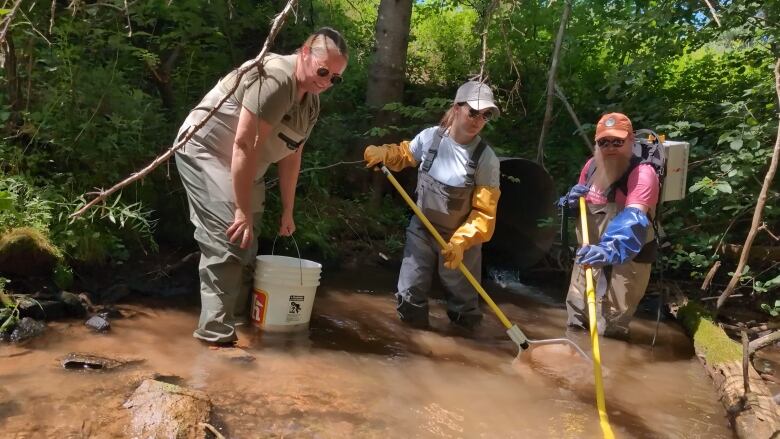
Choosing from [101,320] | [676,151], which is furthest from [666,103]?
[101,320]

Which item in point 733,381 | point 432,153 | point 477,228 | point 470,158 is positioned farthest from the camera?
point 432,153

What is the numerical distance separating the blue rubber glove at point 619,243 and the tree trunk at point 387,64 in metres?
3.07

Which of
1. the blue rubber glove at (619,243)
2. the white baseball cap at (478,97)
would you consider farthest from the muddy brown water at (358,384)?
the white baseball cap at (478,97)

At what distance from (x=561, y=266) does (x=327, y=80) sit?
3772mm

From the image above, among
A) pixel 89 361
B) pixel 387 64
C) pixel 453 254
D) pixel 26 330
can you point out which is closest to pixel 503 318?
pixel 453 254

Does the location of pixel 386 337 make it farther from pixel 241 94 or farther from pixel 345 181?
pixel 345 181

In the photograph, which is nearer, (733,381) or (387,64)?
(733,381)

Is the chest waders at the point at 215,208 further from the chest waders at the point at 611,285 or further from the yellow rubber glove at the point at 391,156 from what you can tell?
the chest waders at the point at 611,285

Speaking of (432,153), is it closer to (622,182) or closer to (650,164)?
(622,182)

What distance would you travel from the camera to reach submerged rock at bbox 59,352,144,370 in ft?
9.22

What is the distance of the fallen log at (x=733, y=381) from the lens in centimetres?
295

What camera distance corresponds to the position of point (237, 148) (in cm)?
295

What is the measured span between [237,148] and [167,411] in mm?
1281

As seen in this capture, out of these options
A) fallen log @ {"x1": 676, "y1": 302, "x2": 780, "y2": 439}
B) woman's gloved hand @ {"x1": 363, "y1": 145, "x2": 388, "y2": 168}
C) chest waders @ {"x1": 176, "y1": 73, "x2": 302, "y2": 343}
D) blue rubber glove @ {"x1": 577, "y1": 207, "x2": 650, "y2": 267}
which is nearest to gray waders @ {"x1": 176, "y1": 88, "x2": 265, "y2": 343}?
chest waders @ {"x1": 176, "y1": 73, "x2": 302, "y2": 343}
